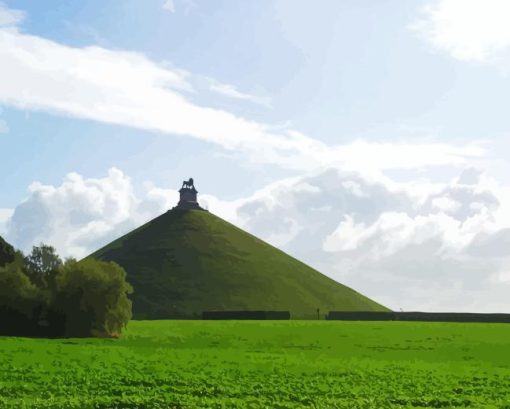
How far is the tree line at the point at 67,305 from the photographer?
78562mm

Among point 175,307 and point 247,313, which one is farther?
point 175,307

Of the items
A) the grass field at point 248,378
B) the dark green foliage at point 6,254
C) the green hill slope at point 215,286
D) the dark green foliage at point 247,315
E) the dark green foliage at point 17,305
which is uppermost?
the green hill slope at point 215,286

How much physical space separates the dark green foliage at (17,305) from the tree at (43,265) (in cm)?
292

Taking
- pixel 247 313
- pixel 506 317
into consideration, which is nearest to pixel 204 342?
pixel 247 313

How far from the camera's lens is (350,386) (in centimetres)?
3772

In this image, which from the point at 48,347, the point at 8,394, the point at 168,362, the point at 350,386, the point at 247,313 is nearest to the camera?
the point at 8,394

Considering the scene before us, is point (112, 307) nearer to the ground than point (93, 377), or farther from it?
farther from it

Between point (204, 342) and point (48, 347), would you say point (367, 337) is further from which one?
point (48, 347)

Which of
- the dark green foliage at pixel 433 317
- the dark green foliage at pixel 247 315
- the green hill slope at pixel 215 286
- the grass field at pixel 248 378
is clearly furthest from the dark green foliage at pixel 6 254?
the dark green foliage at pixel 433 317

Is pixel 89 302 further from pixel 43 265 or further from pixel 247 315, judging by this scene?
pixel 247 315

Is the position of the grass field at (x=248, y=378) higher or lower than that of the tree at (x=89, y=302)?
lower

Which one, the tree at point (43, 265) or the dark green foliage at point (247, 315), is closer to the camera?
the tree at point (43, 265)

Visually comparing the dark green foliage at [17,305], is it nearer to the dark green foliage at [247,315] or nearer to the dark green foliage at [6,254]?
the dark green foliage at [6,254]

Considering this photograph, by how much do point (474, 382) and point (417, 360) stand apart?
15876mm
